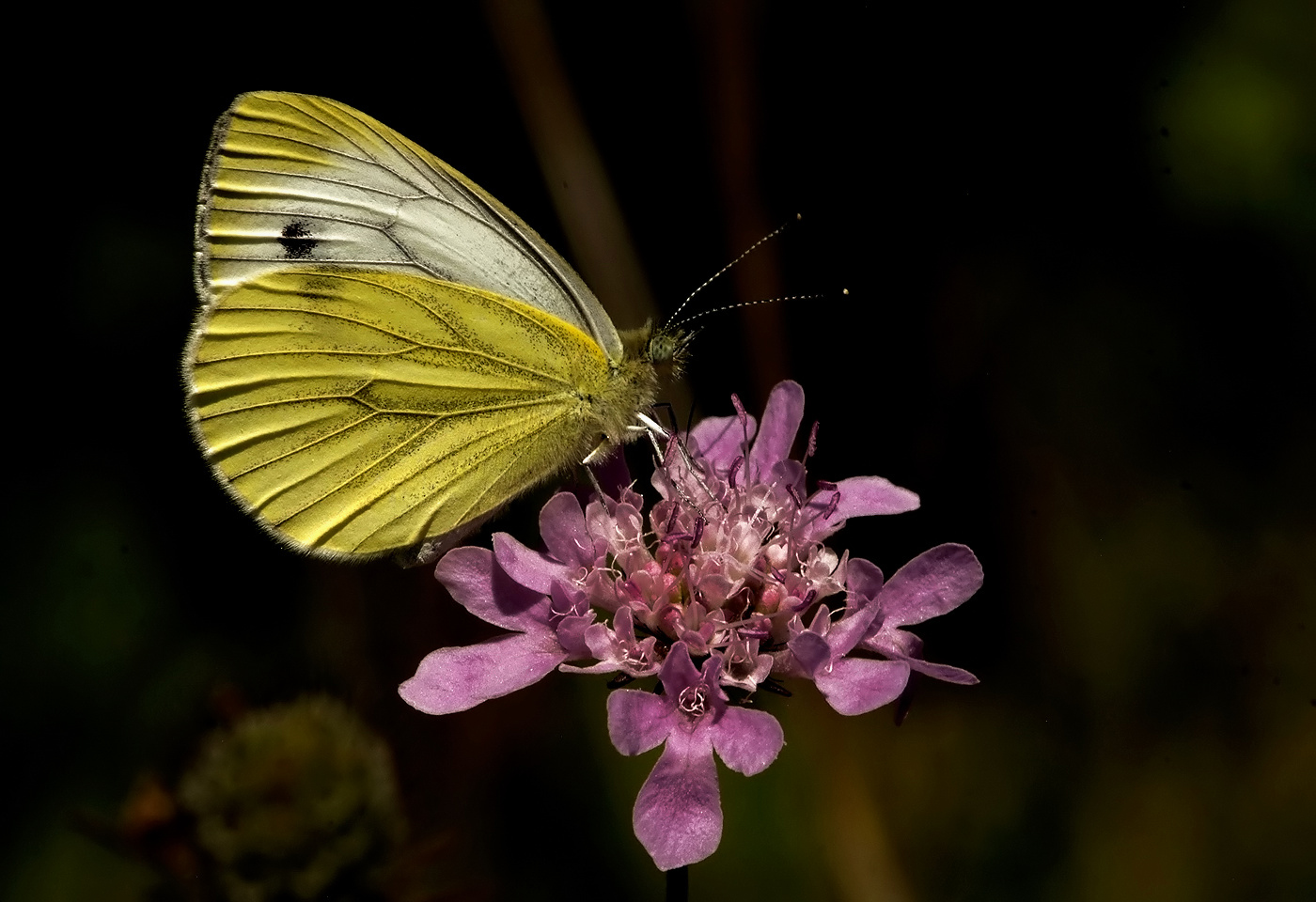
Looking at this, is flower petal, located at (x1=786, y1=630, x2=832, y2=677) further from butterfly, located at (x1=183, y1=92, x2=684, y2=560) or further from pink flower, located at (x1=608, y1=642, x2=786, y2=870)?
butterfly, located at (x1=183, y1=92, x2=684, y2=560)

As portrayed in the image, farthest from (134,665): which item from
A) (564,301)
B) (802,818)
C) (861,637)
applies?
(861,637)

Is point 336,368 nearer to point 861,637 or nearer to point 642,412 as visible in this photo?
point 642,412

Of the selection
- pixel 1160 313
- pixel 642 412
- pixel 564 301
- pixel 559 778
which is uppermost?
pixel 564 301

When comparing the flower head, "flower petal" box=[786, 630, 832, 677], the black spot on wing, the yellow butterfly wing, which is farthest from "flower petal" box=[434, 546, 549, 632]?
the black spot on wing

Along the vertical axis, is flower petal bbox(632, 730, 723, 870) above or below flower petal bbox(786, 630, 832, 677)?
below

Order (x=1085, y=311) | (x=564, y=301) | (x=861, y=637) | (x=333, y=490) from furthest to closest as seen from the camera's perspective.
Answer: (x=1085, y=311), (x=564, y=301), (x=333, y=490), (x=861, y=637)

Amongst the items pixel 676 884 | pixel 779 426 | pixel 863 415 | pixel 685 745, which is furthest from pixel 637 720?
pixel 863 415

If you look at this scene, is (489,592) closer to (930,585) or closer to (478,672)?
(478,672)
